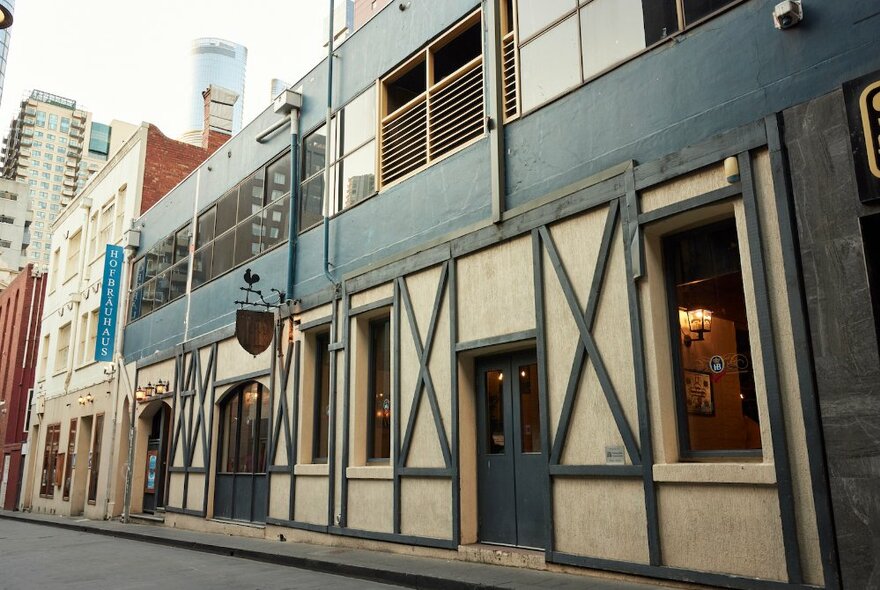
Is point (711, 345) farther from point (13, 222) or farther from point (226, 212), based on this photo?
point (13, 222)

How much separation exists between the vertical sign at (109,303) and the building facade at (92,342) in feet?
0.09

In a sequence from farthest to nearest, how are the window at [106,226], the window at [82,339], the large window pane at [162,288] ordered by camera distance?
the window at [82,339]
the window at [106,226]
the large window pane at [162,288]

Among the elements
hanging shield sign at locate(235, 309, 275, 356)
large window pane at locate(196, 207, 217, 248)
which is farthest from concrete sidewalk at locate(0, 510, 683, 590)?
large window pane at locate(196, 207, 217, 248)

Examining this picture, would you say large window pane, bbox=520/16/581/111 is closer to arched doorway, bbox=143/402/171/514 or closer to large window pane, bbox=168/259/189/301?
large window pane, bbox=168/259/189/301

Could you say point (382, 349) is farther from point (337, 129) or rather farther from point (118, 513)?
point (118, 513)

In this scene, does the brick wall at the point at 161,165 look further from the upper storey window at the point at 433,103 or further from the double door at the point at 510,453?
the double door at the point at 510,453

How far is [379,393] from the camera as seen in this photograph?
11289 mm

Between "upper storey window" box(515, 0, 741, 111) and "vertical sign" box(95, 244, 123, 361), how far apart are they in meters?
17.3

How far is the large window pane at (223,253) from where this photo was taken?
653 inches

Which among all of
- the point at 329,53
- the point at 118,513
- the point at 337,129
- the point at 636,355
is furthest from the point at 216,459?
the point at 636,355

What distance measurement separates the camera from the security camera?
621cm

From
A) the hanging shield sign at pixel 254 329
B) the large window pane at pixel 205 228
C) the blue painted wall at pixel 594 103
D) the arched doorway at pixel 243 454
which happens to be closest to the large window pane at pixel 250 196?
the blue painted wall at pixel 594 103

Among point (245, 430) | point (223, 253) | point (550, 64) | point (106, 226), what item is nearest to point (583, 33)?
point (550, 64)

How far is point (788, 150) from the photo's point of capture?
241 inches
